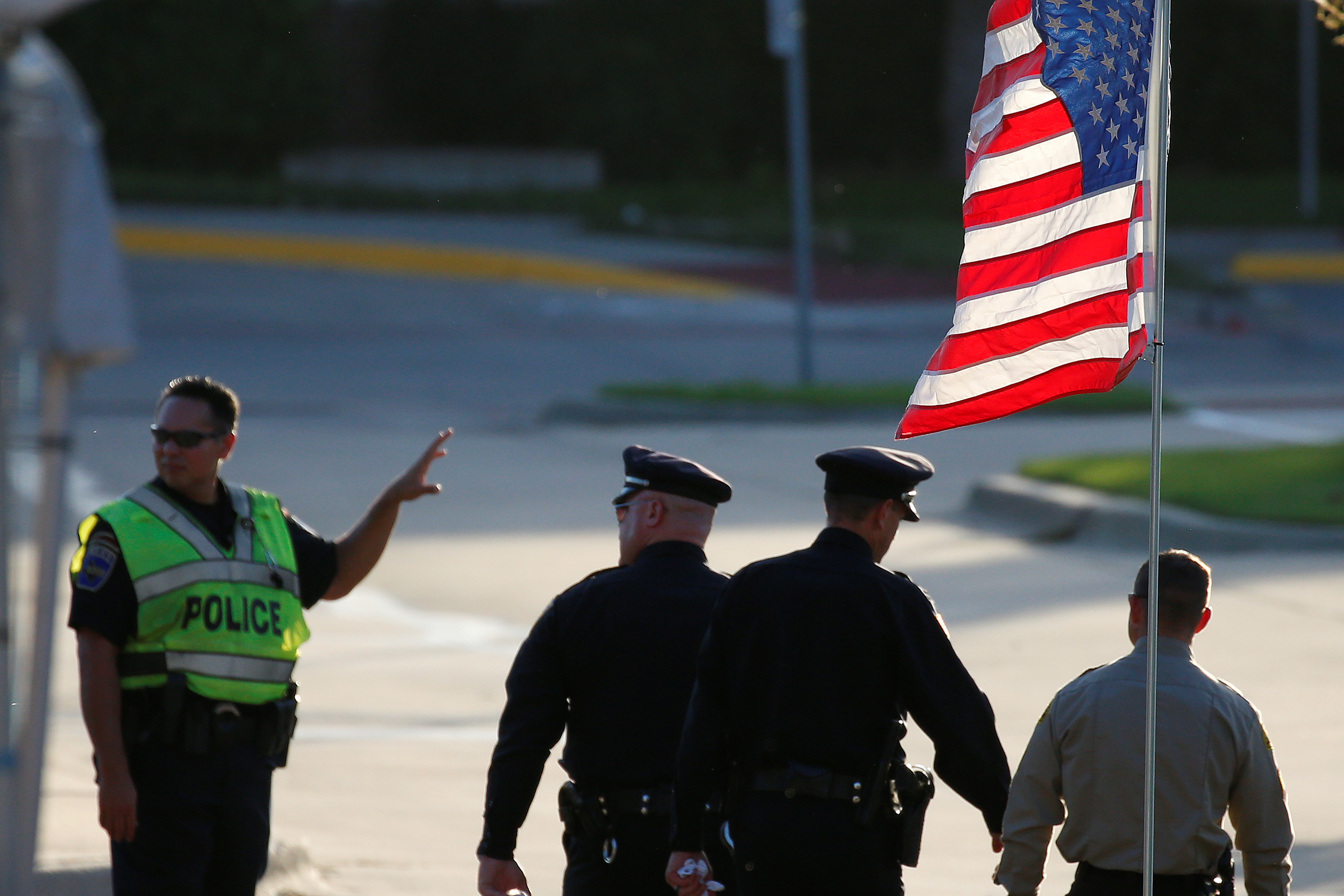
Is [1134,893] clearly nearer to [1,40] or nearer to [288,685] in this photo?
[288,685]

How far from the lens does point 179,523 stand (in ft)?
15.1

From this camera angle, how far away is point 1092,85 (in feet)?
15.2

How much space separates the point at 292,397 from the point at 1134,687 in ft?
59.0

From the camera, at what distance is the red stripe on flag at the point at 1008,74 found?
4.78 metres

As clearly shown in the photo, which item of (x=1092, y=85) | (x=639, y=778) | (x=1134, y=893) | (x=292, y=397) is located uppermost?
(x=292, y=397)

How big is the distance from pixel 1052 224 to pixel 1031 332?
0.28 meters

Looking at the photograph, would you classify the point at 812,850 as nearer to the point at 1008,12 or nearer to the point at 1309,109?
the point at 1008,12

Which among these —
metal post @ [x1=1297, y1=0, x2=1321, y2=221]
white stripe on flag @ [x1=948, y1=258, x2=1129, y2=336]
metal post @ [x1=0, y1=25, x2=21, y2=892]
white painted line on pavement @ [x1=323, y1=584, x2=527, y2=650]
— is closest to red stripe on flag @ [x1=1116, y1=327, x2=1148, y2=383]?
white stripe on flag @ [x1=948, y1=258, x2=1129, y2=336]

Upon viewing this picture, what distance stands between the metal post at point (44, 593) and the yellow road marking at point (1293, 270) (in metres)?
31.0

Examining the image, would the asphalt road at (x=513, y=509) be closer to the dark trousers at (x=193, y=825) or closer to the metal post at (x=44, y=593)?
the dark trousers at (x=193, y=825)

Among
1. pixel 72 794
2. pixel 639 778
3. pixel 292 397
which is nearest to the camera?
pixel 639 778

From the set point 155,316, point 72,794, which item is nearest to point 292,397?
point 155,316

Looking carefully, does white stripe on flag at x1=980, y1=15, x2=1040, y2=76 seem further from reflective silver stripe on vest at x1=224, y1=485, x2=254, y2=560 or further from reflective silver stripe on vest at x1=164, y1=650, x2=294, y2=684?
reflective silver stripe on vest at x1=164, y1=650, x2=294, y2=684

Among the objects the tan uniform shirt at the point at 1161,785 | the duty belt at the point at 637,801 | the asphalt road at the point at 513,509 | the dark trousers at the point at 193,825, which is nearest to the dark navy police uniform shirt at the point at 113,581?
the dark trousers at the point at 193,825
